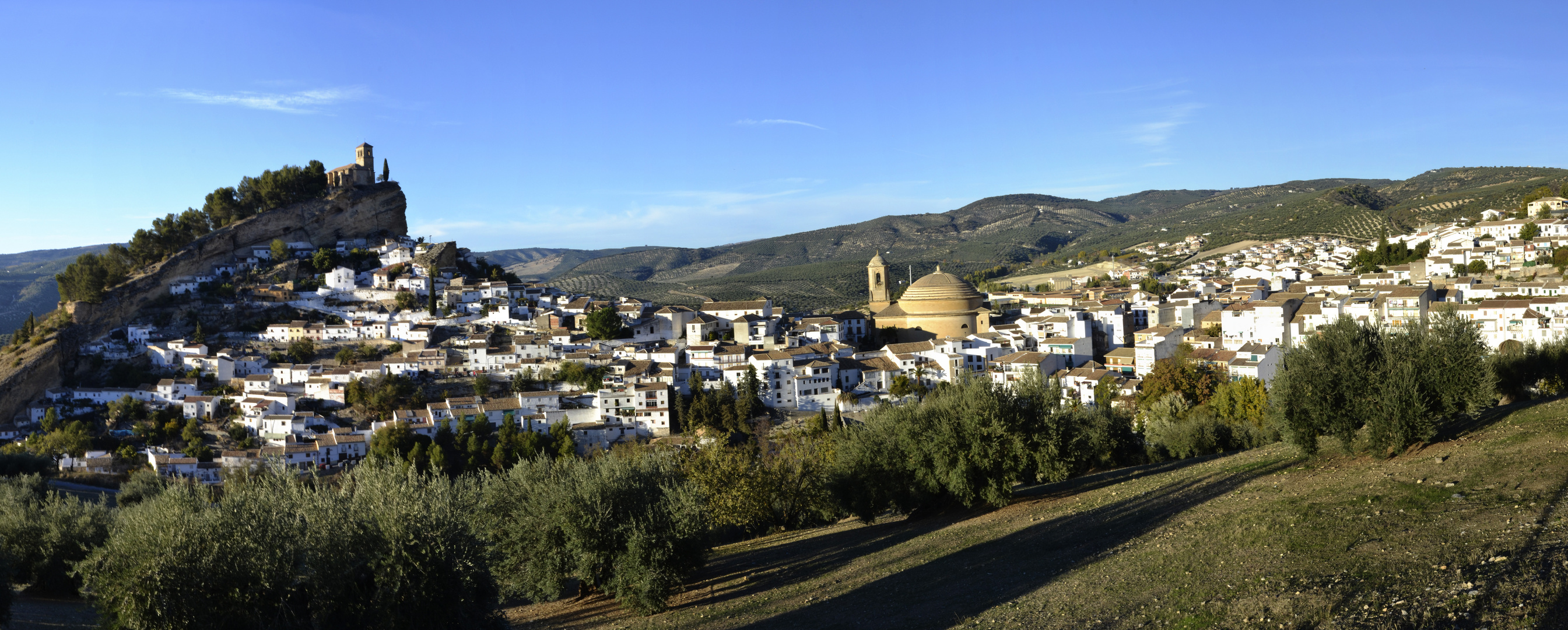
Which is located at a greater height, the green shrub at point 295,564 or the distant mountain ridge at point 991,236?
the distant mountain ridge at point 991,236

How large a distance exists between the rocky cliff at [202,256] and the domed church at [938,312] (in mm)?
35620

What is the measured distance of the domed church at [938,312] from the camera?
46.8m

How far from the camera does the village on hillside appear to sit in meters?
35.9

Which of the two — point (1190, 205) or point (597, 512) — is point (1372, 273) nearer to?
point (597, 512)

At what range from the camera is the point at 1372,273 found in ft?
158

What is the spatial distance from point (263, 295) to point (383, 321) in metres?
9.39

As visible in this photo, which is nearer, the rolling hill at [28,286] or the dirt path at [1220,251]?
the dirt path at [1220,251]

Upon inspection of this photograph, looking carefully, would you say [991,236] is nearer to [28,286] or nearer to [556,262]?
[556,262]

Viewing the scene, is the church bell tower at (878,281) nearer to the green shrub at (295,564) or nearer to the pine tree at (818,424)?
the pine tree at (818,424)

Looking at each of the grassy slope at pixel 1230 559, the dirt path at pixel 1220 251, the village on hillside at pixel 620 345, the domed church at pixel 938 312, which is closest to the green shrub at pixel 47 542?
the grassy slope at pixel 1230 559

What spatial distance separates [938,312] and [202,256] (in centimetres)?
4254

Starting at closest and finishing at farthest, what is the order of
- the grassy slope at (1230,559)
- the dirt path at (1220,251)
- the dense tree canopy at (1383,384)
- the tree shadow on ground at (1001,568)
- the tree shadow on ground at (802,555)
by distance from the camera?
the grassy slope at (1230,559), the tree shadow on ground at (1001,568), the dense tree canopy at (1383,384), the tree shadow on ground at (802,555), the dirt path at (1220,251)

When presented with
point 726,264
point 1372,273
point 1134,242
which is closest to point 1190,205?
point 1134,242

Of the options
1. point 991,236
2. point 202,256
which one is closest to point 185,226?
point 202,256
